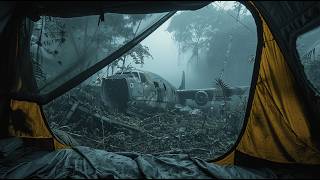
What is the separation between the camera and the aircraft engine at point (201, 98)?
17222 mm

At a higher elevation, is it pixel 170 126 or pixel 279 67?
pixel 279 67

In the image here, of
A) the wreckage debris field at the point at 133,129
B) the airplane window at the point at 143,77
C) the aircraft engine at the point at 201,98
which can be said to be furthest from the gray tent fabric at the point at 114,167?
the aircraft engine at the point at 201,98

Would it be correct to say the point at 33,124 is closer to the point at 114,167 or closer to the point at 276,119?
the point at 114,167

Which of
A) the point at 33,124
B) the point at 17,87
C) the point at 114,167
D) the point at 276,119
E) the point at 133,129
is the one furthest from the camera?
the point at 133,129

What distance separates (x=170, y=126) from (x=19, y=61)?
7002 mm

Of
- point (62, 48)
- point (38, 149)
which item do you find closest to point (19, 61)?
point (62, 48)

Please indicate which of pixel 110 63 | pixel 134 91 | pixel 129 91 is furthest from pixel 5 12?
pixel 134 91

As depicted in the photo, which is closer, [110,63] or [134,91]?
[110,63]

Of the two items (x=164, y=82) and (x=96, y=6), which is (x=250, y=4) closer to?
(x=96, y=6)

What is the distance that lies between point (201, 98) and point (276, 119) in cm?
1282

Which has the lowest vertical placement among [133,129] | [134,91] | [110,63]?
[133,129]

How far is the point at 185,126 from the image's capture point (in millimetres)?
11445

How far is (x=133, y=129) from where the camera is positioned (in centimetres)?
1032

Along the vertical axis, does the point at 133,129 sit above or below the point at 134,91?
below
